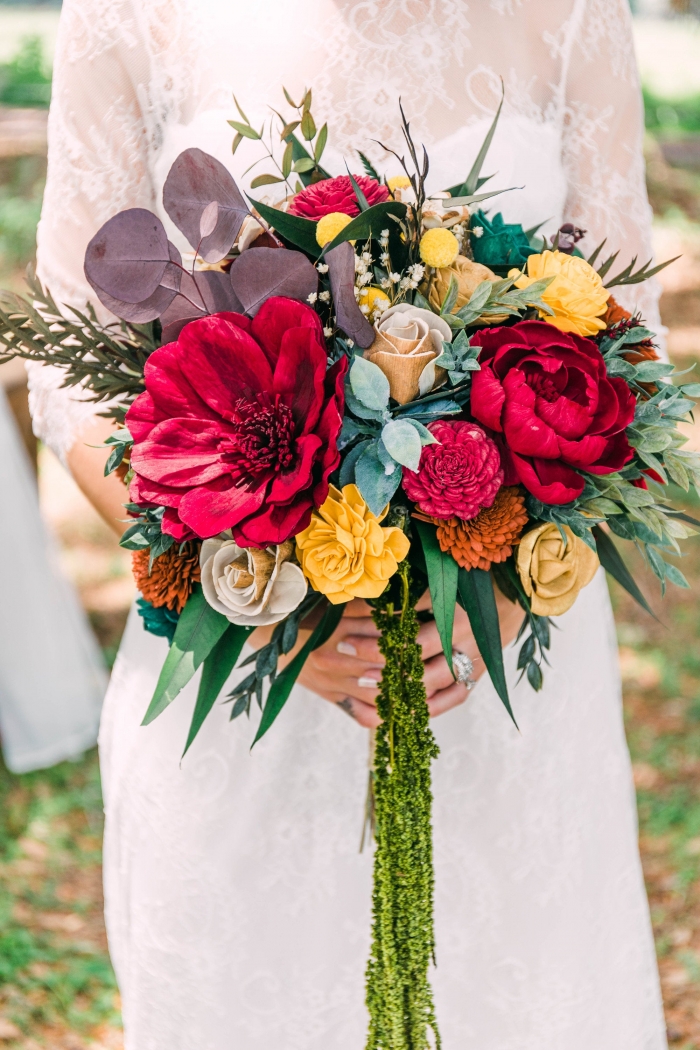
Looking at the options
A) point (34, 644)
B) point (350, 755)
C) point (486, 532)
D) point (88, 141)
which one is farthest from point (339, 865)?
point (34, 644)

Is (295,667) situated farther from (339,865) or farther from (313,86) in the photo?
(313,86)

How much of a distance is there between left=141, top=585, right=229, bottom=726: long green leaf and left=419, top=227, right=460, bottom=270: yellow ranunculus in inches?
18.7

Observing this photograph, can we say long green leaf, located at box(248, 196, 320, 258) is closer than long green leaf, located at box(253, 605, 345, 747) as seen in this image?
Yes

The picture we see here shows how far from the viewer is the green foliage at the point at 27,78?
11062 mm

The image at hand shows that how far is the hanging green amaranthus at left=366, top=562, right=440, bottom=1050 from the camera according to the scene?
114cm

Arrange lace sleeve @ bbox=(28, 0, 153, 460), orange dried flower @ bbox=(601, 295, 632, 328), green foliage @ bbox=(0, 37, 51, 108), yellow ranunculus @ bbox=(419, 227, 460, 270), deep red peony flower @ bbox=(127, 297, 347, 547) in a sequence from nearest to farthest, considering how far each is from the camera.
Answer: deep red peony flower @ bbox=(127, 297, 347, 547) → yellow ranunculus @ bbox=(419, 227, 460, 270) → orange dried flower @ bbox=(601, 295, 632, 328) → lace sleeve @ bbox=(28, 0, 153, 460) → green foliage @ bbox=(0, 37, 51, 108)

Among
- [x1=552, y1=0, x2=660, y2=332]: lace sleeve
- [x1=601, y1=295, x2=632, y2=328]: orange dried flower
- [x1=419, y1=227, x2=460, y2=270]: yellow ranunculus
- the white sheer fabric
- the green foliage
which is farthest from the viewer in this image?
the green foliage

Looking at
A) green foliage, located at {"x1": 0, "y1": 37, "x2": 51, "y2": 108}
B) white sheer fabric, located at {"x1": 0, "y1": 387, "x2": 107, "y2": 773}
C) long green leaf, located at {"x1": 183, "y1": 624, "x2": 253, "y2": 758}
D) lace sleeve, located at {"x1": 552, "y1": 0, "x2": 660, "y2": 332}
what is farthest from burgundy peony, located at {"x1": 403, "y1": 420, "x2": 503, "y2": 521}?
green foliage, located at {"x1": 0, "y1": 37, "x2": 51, "y2": 108}

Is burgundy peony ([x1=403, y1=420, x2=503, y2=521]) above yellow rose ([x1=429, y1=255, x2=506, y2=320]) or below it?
below

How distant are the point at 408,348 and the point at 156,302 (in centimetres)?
27

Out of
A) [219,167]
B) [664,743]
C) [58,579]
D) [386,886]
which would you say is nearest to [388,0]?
[219,167]

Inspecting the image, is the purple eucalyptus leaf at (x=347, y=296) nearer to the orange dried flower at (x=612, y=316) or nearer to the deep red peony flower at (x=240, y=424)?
A: the deep red peony flower at (x=240, y=424)

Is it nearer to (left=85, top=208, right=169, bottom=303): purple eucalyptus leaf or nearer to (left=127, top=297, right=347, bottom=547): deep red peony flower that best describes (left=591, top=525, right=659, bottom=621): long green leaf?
(left=127, top=297, right=347, bottom=547): deep red peony flower

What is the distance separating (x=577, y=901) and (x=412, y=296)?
1185 millimetres
